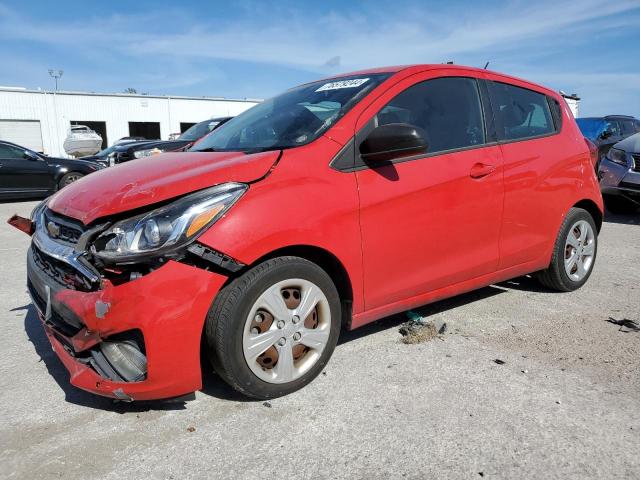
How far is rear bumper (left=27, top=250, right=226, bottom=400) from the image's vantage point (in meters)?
2.28

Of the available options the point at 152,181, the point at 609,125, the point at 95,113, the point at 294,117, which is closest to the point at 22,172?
the point at 294,117

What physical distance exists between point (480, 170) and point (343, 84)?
104cm

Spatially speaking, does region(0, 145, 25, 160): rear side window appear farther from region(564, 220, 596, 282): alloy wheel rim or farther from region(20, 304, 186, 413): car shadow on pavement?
region(564, 220, 596, 282): alloy wheel rim

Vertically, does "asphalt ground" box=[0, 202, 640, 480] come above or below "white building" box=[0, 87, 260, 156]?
below

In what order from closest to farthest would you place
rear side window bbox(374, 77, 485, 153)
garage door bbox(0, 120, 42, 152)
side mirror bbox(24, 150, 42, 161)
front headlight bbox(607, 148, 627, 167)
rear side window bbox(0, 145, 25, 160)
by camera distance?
rear side window bbox(374, 77, 485, 153) < front headlight bbox(607, 148, 627, 167) < rear side window bbox(0, 145, 25, 160) < side mirror bbox(24, 150, 42, 161) < garage door bbox(0, 120, 42, 152)

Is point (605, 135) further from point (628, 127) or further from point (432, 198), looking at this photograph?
point (432, 198)

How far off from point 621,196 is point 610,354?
584cm

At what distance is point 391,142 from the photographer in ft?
9.32

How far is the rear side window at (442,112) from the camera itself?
10.5 feet

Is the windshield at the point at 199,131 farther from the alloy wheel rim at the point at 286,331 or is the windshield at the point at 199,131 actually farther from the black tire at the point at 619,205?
the alloy wheel rim at the point at 286,331

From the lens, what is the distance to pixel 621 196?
8.10m

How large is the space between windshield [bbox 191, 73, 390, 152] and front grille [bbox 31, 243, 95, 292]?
1.18 meters

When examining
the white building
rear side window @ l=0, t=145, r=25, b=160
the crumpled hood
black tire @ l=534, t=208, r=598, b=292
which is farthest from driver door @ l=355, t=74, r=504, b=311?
the white building

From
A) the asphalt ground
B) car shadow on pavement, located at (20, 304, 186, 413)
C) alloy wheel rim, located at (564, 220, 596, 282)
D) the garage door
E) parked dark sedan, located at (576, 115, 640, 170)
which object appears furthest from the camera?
the garage door
